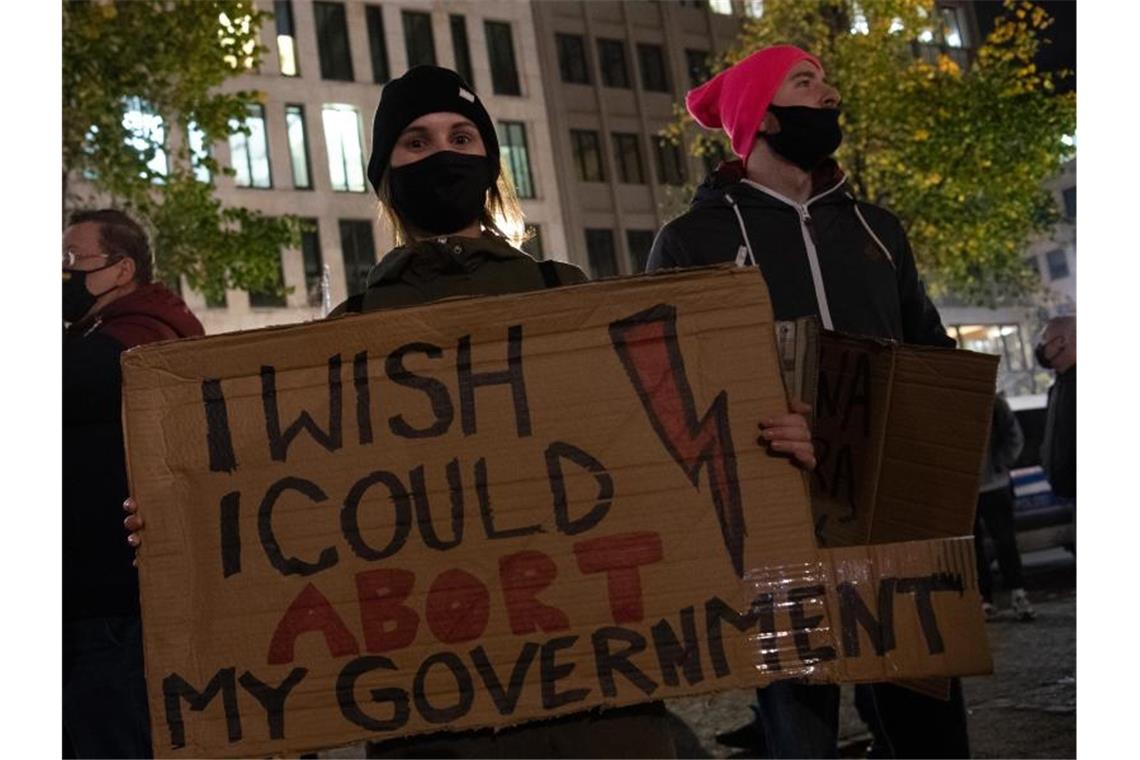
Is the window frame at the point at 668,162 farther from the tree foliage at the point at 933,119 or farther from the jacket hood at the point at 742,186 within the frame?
the jacket hood at the point at 742,186

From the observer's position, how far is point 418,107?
329cm

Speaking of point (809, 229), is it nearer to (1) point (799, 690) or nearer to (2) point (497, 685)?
(1) point (799, 690)

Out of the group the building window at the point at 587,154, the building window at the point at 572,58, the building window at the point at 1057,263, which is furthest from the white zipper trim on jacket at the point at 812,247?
the building window at the point at 1057,263

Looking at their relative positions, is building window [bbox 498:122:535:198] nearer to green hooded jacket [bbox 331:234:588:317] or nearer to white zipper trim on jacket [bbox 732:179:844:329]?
white zipper trim on jacket [bbox 732:179:844:329]

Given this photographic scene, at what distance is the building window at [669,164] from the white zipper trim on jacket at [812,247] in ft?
115

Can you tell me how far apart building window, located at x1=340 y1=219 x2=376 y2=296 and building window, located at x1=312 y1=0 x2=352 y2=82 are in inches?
139

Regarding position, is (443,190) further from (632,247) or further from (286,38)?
(632,247)

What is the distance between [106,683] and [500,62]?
34.2 metres

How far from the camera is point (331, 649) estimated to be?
2617 millimetres

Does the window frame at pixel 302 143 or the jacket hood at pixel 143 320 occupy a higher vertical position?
the window frame at pixel 302 143

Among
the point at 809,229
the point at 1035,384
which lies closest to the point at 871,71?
the point at 1035,384

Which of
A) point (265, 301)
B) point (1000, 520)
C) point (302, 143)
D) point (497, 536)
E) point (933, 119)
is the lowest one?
point (497, 536)

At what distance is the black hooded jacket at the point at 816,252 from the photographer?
4.05 metres

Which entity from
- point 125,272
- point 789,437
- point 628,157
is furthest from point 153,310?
point 628,157
